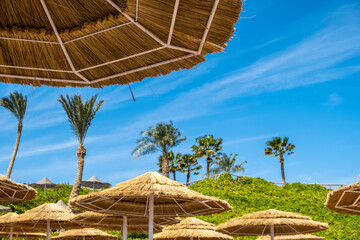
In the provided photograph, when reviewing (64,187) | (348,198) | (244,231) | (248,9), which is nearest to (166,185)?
(348,198)

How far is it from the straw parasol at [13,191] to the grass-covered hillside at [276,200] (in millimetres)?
12845

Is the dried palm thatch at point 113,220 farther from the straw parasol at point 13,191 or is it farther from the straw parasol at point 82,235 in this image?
the straw parasol at point 82,235

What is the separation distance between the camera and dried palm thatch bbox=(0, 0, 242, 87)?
8.99ft

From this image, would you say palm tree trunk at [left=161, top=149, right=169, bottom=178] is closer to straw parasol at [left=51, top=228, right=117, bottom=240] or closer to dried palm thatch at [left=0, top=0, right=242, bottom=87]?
straw parasol at [left=51, top=228, right=117, bottom=240]

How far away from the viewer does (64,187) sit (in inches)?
1200

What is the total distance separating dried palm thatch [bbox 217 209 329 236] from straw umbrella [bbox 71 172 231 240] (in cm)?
285

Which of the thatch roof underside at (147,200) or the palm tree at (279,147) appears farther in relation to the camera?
the palm tree at (279,147)

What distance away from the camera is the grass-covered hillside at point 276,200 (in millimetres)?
20247

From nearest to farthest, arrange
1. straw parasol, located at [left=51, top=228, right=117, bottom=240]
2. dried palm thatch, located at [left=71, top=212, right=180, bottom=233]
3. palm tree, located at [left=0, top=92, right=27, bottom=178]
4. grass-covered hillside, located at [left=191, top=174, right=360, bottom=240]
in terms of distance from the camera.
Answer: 1. dried palm thatch, located at [left=71, top=212, right=180, bottom=233]
2. straw parasol, located at [left=51, top=228, right=117, bottom=240]
3. grass-covered hillside, located at [left=191, top=174, right=360, bottom=240]
4. palm tree, located at [left=0, top=92, right=27, bottom=178]

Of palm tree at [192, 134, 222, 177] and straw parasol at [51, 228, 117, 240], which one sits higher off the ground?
palm tree at [192, 134, 222, 177]

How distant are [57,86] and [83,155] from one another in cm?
2461

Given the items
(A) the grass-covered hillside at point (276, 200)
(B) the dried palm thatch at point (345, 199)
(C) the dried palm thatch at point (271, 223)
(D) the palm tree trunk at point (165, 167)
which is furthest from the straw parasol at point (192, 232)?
(D) the palm tree trunk at point (165, 167)

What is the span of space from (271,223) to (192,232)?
2.75 meters

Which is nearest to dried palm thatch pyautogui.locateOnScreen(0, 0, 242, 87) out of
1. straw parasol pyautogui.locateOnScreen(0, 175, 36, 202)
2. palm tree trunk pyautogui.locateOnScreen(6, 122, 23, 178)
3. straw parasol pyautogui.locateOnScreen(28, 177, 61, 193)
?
straw parasol pyautogui.locateOnScreen(0, 175, 36, 202)
